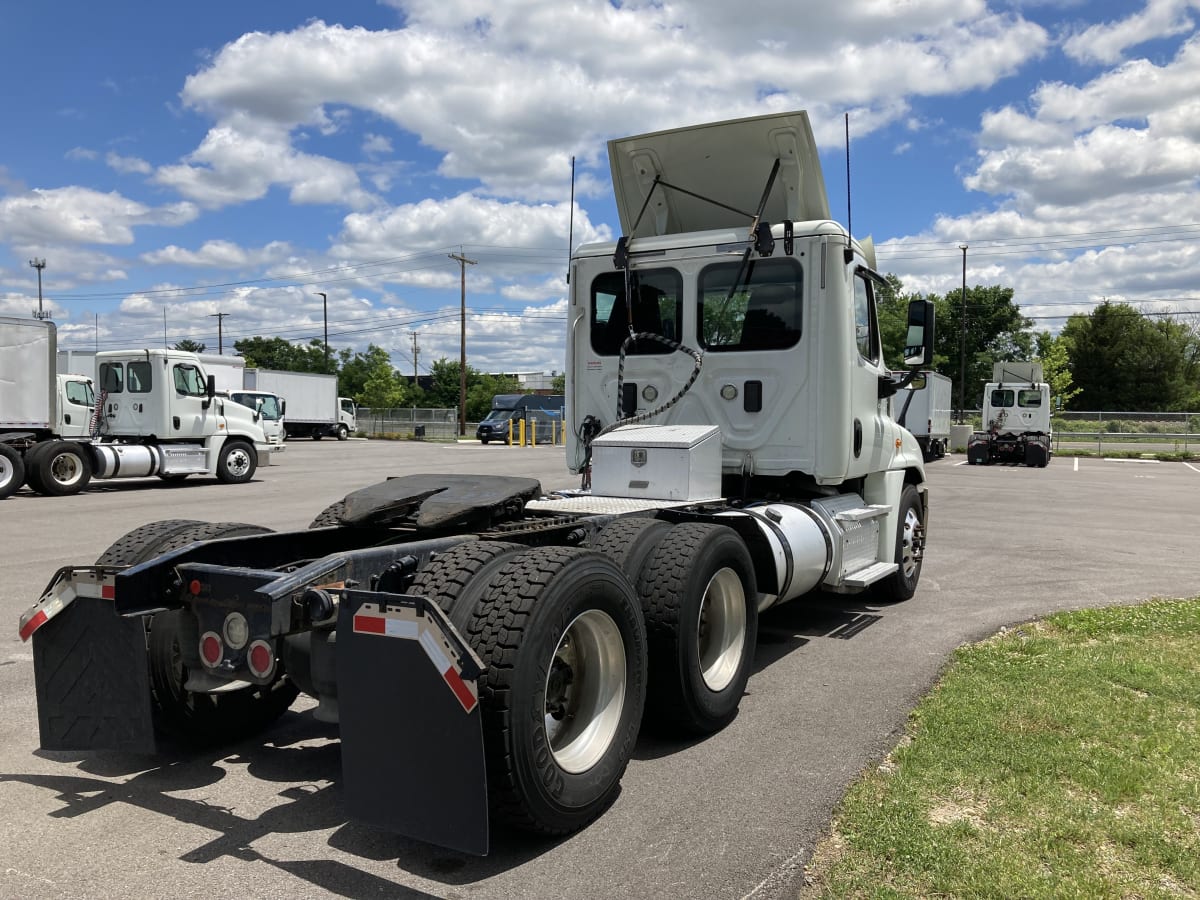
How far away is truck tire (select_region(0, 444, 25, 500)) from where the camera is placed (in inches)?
639

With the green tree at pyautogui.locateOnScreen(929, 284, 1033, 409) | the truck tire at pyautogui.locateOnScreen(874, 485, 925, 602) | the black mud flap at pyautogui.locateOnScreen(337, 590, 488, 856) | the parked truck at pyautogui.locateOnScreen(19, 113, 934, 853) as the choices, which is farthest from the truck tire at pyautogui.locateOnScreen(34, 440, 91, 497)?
the green tree at pyautogui.locateOnScreen(929, 284, 1033, 409)

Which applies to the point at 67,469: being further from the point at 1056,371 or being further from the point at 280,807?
the point at 1056,371

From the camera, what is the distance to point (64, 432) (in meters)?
22.7

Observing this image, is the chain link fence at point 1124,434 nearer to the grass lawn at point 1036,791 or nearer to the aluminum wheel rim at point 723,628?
the grass lawn at point 1036,791

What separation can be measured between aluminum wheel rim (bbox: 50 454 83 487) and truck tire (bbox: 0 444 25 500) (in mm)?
600

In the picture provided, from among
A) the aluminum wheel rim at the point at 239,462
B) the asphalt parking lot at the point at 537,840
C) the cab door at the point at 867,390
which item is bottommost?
the asphalt parking lot at the point at 537,840

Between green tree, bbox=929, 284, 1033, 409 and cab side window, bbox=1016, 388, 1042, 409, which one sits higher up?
green tree, bbox=929, 284, 1033, 409

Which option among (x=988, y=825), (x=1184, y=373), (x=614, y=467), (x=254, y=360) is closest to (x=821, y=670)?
(x=614, y=467)

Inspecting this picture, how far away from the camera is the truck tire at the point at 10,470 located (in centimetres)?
1622

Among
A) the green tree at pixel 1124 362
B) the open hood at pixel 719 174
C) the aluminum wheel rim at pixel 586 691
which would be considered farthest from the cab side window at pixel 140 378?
the green tree at pixel 1124 362

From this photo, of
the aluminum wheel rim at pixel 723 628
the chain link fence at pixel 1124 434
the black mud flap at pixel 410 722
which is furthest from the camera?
the chain link fence at pixel 1124 434

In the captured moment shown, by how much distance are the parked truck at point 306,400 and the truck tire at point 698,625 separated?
38.7m

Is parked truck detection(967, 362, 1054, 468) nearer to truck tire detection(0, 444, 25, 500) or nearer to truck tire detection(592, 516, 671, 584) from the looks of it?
truck tire detection(0, 444, 25, 500)

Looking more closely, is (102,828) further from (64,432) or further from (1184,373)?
(1184,373)
